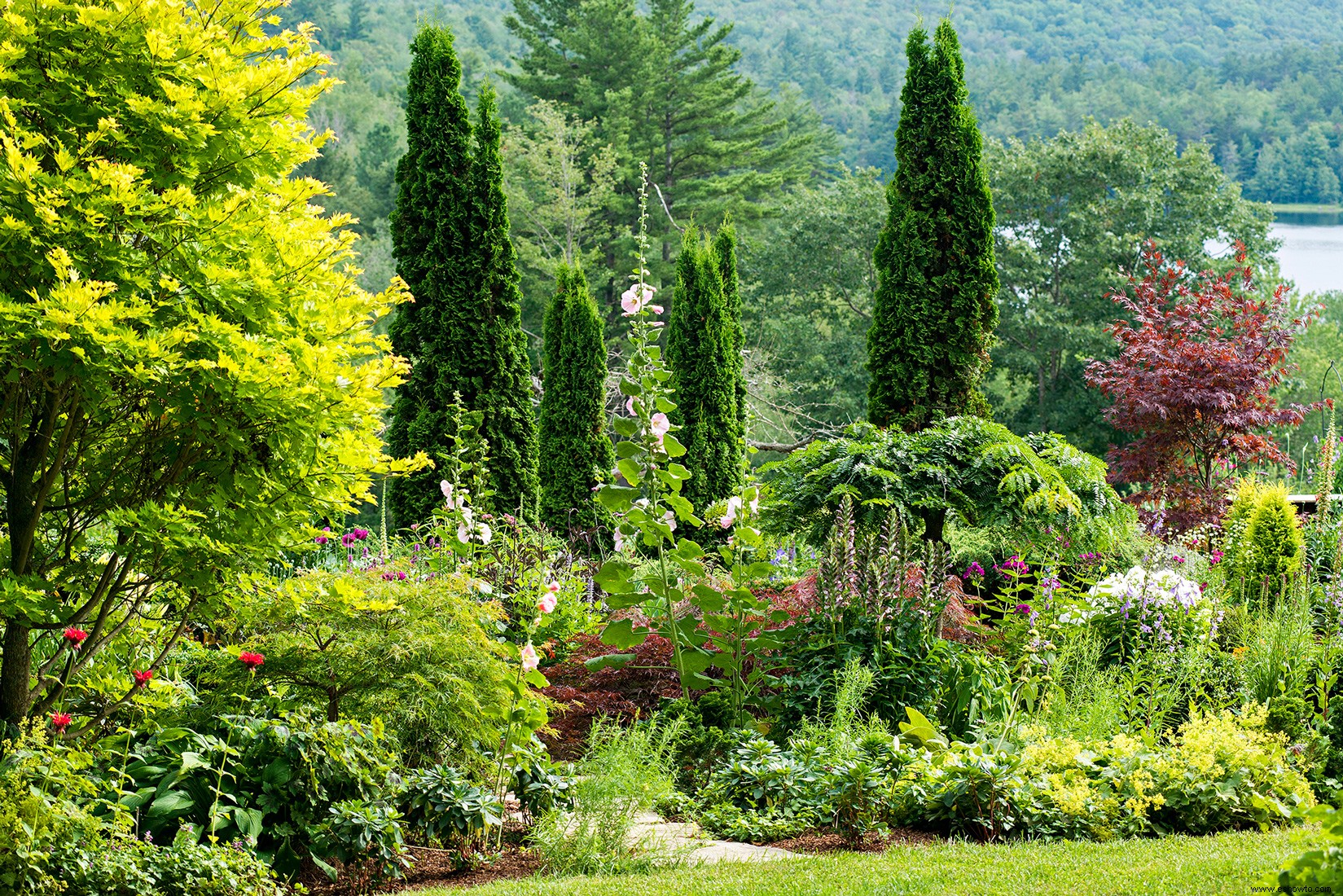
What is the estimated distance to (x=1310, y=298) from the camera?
80.6 ft

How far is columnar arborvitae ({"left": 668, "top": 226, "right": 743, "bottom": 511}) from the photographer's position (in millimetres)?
12258

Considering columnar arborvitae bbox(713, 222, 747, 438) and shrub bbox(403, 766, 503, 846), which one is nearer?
shrub bbox(403, 766, 503, 846)

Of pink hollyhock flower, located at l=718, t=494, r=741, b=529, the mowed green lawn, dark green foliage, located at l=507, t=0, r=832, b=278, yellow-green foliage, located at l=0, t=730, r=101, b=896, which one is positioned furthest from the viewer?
dark green foliage, located at l=507, t=0, r=832, b=278

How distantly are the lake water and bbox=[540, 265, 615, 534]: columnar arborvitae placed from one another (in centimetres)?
1516

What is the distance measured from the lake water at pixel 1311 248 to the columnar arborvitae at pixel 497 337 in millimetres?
17018

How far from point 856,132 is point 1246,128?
35.4ft

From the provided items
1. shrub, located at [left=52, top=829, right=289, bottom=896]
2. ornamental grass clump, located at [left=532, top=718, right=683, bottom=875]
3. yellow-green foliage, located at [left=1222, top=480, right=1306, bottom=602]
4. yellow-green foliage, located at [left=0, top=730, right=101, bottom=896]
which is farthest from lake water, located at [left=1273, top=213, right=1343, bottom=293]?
yellow-green foliage, located at [left=0, top=730, right=101, bottom=896]

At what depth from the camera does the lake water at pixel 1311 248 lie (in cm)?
2427

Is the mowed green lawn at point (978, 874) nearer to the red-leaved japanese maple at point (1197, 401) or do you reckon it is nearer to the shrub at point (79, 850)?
the shrub at point (79, 850)

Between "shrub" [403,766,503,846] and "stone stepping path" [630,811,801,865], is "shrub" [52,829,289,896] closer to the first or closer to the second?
"shrub" [403,766,503,846]

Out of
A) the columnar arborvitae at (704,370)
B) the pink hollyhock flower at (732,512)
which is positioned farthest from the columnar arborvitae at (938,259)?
the pink hollyhock flower at (732,512)

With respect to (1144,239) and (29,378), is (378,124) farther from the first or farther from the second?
(29,378)

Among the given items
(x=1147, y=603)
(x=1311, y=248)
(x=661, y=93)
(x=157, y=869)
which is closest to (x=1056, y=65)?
(x=1311, y=248)

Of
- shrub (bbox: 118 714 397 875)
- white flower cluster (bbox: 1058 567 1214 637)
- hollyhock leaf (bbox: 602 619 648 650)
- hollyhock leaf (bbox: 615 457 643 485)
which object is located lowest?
shrub (bbox: 118 714 397 875)
